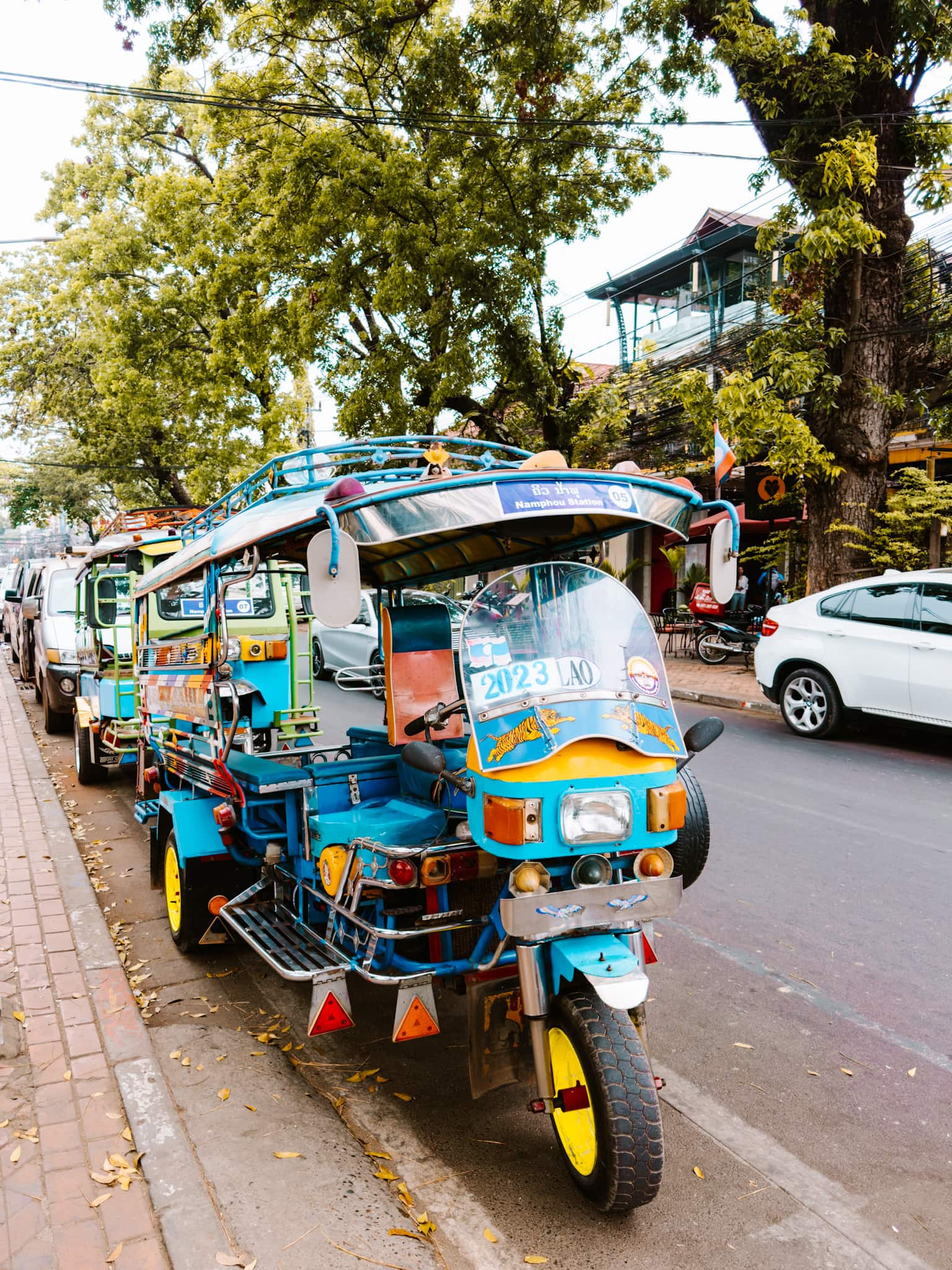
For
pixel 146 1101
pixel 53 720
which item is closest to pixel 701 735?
pixel 146 1101

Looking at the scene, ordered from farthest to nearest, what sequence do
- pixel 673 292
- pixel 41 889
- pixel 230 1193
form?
pixel 673 292 → pixel 41 889 → pixel 230 1193

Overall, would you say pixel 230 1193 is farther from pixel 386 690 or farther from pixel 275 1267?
pixel 386 690

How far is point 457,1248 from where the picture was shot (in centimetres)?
276

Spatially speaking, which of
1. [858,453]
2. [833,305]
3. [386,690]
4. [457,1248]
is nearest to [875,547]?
[858,453]

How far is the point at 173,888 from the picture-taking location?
5227 millimetres

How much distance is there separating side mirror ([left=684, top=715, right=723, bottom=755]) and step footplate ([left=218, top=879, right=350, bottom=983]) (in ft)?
5.26

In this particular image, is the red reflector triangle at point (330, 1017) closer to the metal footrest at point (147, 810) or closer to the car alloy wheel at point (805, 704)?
the metal footrest at point (147, 810)

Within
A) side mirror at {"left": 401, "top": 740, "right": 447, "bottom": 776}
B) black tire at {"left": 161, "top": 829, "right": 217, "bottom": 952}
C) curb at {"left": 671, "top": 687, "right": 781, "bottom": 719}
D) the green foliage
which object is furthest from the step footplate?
the green foliage

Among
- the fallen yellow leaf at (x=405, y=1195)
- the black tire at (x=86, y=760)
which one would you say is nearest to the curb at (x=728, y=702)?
the black tire at (x=86, y=760)

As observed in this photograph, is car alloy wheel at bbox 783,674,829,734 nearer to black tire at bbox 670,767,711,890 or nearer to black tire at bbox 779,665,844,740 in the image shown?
black tire at bbox 779,665,844,740

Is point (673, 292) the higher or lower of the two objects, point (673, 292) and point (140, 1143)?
the higher

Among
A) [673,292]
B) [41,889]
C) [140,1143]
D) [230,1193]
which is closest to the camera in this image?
[230,1193]

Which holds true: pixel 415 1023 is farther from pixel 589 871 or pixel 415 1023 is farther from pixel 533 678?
pixel 533 678

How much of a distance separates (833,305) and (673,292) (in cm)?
1422
